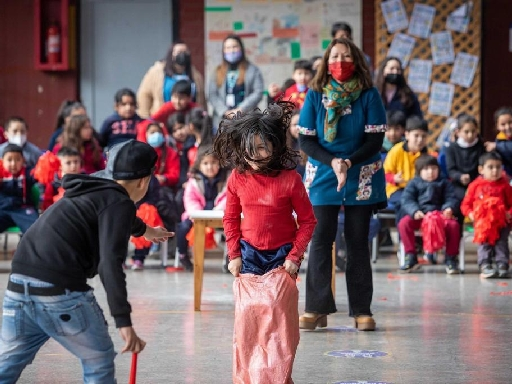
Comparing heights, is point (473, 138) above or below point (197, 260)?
above

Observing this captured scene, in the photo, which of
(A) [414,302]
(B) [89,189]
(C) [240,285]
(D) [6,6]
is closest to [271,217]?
(C) [240,285]

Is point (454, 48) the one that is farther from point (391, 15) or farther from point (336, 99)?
point (336, 99)

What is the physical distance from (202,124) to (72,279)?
5433 millimetres

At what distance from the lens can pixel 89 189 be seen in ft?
10.1

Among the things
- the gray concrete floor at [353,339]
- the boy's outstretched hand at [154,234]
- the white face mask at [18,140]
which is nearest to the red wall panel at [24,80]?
the white face mask at [18,140]

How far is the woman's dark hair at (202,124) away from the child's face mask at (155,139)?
0.30 metres

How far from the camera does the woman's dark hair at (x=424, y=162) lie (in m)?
7.76

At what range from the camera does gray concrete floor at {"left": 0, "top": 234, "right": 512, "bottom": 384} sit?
428 centimetres

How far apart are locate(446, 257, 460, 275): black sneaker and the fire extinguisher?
5585mm

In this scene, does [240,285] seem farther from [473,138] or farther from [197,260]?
[473,138]

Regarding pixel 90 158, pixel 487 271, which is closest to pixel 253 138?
pixel 487 271

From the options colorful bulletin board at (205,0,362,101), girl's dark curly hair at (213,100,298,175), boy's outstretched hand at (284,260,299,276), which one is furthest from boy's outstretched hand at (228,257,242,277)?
colorful bulletin board at (205,0,362,101)

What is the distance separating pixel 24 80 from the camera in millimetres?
11805

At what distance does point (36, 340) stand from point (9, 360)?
0.30ft
